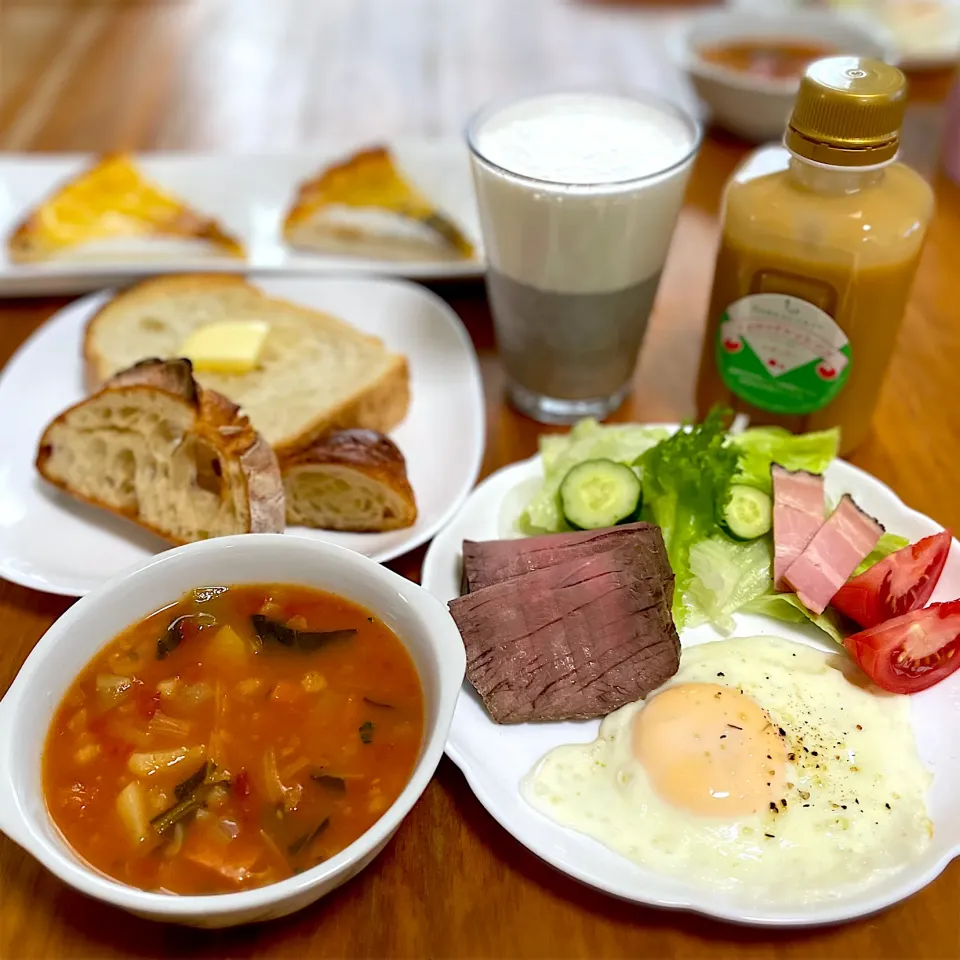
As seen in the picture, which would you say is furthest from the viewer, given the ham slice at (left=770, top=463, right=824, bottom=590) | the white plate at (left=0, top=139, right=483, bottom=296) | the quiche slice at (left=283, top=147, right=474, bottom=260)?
the quiche slice at (left=283, top=147, right=474, bottom=260)

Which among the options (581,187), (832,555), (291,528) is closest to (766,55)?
(581,187)

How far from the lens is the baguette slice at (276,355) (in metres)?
2.57

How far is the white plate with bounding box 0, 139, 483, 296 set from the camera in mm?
3148

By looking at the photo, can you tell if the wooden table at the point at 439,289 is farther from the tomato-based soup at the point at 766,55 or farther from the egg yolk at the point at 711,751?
the tomato-based soup at the point at 766,55

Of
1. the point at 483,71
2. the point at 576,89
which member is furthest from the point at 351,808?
the point at 483,71

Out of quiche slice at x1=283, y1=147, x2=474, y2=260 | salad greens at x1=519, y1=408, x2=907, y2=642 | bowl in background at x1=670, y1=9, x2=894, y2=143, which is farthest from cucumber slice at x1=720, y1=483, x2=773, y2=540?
bowl in background at x1=670, y1=9, x2=894, y2=143

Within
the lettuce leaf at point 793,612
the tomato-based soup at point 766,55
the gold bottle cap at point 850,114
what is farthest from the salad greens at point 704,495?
the tomato-based soup at point 766,55

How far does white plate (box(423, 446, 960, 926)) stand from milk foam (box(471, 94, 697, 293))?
64 cm

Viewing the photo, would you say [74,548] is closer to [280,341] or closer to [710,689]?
[280,341]

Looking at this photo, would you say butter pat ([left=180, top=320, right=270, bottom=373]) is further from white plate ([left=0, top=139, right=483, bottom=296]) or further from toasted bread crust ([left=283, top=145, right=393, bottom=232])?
toasted bread crust ([left=283, top=145, right=393, bottom=232])

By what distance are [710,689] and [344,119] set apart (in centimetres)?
384

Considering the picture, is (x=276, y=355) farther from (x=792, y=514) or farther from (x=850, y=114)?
(x=850, y=114)

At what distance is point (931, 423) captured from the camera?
8.97 feet

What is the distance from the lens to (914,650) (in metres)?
1.80
